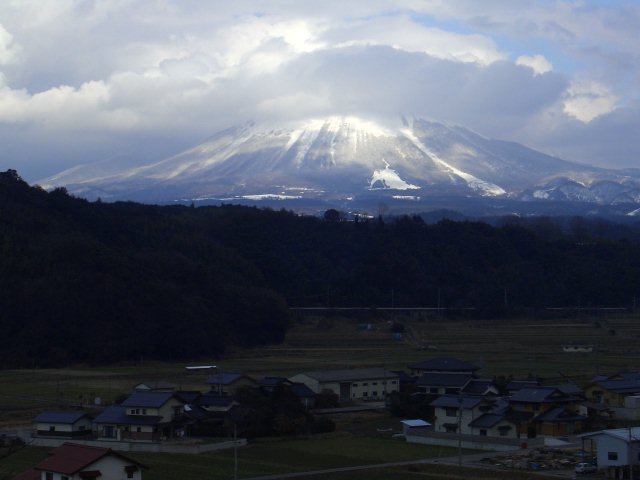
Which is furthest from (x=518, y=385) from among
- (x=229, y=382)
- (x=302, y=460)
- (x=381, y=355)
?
(x=381, y=355)

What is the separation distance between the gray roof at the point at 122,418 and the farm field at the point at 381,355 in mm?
2370

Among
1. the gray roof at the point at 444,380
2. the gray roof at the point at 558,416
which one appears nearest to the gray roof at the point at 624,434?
the gray roof at the point at 558,416

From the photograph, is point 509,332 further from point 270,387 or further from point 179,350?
point 270,387

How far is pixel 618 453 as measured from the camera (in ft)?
64.0

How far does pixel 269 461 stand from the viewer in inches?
829

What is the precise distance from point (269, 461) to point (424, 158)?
439 feet

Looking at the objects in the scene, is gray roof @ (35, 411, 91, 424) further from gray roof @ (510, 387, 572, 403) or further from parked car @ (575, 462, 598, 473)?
parked car @ (575, 462, 598, 473)

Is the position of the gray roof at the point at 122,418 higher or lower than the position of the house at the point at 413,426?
higher

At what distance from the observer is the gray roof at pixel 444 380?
29.0 meters

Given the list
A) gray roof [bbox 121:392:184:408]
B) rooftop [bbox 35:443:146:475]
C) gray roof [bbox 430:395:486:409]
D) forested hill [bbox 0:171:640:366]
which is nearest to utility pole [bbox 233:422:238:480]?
gray roof [bbox 121:392:184:408]

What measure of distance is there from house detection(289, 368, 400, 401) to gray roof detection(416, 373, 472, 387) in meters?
1.11

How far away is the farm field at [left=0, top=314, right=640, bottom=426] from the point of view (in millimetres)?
31219

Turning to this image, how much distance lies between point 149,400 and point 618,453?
939 centimetres

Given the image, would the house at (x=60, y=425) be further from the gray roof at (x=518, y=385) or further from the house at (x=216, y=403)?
the gray roof at (x=518, y=385)
